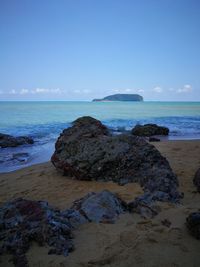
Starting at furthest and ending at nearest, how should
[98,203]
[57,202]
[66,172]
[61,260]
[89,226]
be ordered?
[66,172], [57,202], [98,203], [89,226], [61,260]

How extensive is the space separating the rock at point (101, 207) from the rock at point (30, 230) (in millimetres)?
458

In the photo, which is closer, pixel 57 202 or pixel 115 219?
pixel 115 219

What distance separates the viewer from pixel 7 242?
3096 mm

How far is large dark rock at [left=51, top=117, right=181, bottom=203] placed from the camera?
542 centimetres

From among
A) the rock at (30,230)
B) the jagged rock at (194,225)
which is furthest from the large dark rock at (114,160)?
the rock at (30,230)

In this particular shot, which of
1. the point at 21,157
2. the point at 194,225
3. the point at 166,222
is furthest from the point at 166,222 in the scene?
the point at 21,157

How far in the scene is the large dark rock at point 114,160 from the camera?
17.8 feet

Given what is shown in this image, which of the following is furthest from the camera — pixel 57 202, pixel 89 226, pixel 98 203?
pixel 57 202

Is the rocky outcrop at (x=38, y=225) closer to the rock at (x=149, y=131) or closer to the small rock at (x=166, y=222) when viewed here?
the small rock at (x=166, y=222)

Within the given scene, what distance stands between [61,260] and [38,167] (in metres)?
5.31

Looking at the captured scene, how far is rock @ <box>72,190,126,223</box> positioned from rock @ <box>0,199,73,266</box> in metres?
0.46

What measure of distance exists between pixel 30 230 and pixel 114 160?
3.12 meters

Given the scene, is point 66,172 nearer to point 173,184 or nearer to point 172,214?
point 173,184

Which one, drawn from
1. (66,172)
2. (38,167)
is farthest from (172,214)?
(38,167)
